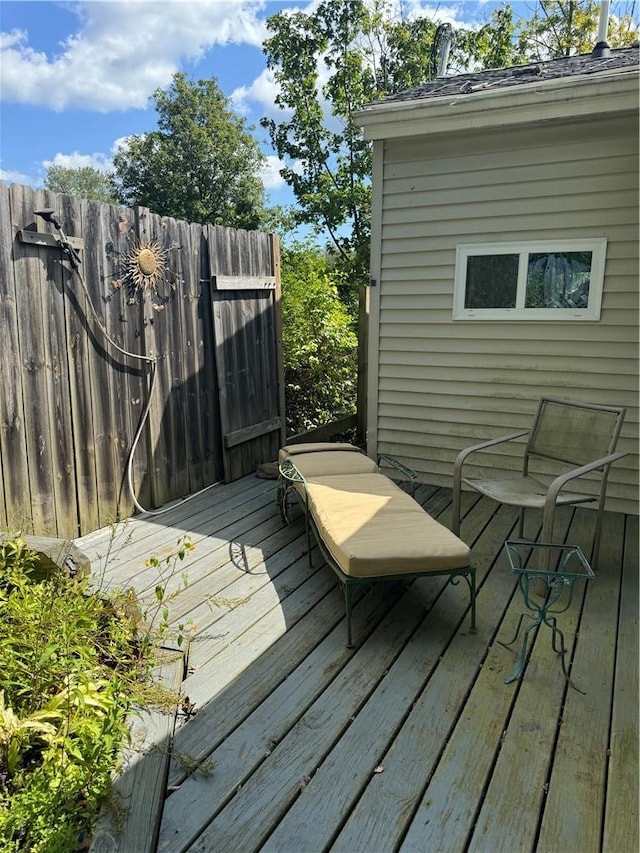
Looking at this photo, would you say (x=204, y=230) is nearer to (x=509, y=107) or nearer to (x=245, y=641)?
(x=509, y=107)

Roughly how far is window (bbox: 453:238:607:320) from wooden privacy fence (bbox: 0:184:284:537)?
1.74 meters

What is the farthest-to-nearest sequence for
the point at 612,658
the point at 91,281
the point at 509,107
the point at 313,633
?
the point at 509,107 < the point at 91,281 < the point at 313,633 < the point at 612,658

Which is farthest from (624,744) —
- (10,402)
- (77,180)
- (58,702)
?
(77,180)

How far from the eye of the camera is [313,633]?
2.60 metres

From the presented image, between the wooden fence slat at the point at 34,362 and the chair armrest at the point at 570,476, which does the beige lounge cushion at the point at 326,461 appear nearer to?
the chair armrest at the point at 570,476

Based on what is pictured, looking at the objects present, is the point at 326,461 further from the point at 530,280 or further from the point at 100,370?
the point at 530,280

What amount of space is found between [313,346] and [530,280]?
239 centimetres

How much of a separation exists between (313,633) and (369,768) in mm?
826

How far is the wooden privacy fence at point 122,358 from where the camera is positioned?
312 centimetres

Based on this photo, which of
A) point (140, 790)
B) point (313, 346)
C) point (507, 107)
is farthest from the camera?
point (313, 346)

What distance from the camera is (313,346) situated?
20.0 feet

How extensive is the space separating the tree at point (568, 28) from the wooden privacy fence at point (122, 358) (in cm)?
1086

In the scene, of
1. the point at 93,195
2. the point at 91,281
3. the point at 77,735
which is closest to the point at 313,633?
the point at 77,735

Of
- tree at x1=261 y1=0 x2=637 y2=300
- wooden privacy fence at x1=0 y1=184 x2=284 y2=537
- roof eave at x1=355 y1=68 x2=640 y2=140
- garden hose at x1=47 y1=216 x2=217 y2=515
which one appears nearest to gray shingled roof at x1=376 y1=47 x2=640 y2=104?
roof eave at x1=355 y1=68 x2=640 y2=140
